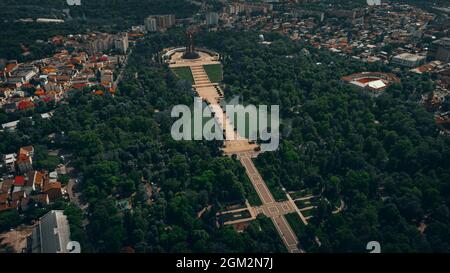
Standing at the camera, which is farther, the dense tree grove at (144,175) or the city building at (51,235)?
the dense tree grove at (144,175)

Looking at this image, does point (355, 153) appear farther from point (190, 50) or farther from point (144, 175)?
point (190, 50)

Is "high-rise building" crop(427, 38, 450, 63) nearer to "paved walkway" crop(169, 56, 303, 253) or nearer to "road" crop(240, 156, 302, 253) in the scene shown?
"paved walkway" crop(169, 56, 303, 253)

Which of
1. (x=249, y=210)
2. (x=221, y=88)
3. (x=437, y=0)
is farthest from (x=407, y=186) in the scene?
(x=437, y=0)

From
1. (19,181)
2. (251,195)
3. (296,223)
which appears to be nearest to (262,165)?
(251,195)

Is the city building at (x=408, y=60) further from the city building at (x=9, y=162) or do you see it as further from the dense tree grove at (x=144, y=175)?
the city building at (x=9, y=162)

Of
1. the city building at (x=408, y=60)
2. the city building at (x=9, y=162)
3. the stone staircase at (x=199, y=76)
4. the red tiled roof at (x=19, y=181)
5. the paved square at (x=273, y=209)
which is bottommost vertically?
the paved square at (x=273, y=209)

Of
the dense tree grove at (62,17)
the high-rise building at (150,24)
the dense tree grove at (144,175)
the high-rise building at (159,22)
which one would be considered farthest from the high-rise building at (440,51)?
the dense tree grove at (62,17)

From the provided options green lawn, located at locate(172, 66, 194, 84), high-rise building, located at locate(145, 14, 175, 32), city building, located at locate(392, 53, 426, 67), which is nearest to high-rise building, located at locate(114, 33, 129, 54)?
green lawn, located at locate(172, 66, 194, 84)
